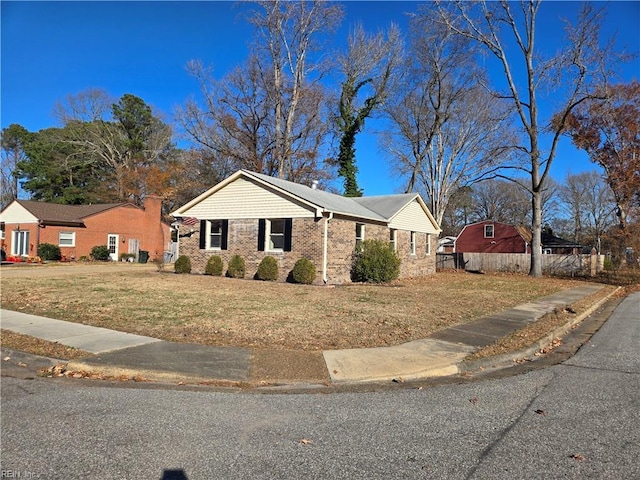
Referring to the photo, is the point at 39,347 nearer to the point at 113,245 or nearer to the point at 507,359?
the point at 507,359

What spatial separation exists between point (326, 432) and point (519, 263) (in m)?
28.0

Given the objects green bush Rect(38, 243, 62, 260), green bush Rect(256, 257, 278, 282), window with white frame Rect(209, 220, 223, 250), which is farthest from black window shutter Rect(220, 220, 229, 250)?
green bush Rect(38, 243, 62, 260)

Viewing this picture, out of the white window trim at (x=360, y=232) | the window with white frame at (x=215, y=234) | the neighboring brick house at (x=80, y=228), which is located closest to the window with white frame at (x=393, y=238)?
the white window trim at (x=360, y=232)

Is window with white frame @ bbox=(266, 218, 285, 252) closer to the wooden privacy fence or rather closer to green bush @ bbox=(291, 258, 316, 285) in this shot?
green bush @ bbox=(291, 258, 316, 285)

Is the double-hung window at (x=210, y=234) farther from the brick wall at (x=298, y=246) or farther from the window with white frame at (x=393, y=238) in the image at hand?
the window with white frame at (x=393, y=238)

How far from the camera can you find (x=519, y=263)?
28422 millimetres

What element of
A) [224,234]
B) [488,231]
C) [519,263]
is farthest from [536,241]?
[488,231]

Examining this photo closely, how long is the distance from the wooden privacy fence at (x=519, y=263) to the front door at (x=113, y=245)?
83.6 ft

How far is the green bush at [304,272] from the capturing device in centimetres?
1644

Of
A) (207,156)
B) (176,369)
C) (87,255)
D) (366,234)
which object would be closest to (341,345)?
(176,369)

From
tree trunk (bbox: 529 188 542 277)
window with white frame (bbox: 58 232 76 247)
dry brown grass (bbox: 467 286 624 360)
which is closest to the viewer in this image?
dry brown grass (bbox: 467 286 624 360)

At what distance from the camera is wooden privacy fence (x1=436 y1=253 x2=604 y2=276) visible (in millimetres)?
26344

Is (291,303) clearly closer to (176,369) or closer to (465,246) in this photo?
(176,369)

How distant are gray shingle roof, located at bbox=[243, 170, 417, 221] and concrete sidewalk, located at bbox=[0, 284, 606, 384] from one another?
10201mm
